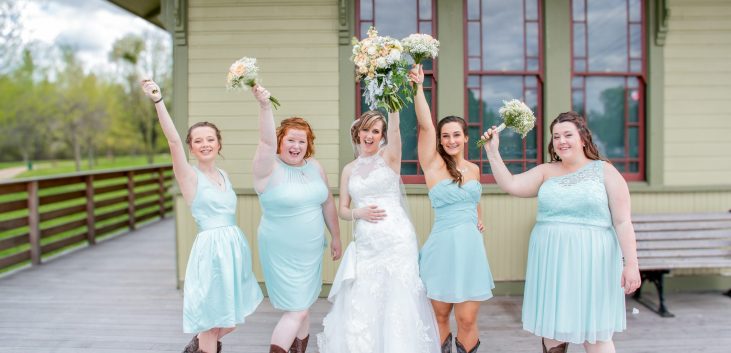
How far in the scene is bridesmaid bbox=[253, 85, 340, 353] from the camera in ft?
10.2

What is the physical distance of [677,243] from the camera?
186 inches

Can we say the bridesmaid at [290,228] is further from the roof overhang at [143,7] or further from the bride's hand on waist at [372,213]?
the roof overhang at [143,7]

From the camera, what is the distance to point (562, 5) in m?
5.04

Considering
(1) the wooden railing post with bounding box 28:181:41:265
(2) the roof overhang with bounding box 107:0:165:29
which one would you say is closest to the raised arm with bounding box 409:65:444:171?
(2) the roof overhang with bounding box 107:0:165:29

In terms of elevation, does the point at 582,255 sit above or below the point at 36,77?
below

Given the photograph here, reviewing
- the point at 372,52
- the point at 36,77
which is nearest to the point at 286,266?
the point at 372,52

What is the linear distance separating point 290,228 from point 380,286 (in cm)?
64

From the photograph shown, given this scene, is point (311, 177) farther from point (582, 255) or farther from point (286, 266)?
point (582, 255)

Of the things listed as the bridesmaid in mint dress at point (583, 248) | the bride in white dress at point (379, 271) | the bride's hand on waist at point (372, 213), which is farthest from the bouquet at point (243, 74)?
the bridesmaid in mint dress at point (583, 248)

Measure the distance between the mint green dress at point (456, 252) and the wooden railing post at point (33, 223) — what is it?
5.85 metres

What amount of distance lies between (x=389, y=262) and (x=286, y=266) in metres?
0.63

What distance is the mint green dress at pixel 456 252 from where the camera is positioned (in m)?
3.13

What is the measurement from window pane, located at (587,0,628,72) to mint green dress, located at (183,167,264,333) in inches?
157

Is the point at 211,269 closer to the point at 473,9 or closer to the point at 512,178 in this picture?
the point at 512,178
